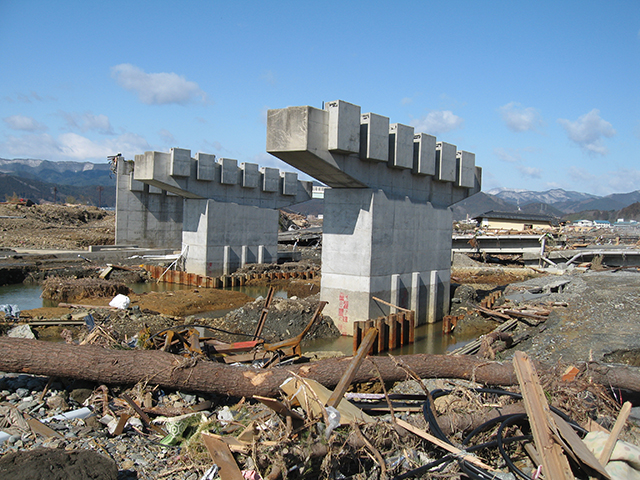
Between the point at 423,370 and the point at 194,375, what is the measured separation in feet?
12.7

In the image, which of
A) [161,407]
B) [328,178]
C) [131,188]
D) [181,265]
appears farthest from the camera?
[131,188]

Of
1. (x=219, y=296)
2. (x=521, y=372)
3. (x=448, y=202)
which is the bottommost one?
(x=219, y=296)

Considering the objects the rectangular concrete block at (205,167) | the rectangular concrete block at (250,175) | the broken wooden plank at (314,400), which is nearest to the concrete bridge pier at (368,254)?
the broken wooden plank at (314,400)

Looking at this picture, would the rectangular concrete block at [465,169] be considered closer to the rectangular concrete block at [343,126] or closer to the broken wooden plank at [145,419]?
the rectangular concrete block at [343,126]

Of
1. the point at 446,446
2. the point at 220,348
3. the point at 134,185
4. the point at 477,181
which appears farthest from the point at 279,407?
the point at 134,185

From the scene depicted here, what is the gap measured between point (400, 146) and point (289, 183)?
15.1 meters

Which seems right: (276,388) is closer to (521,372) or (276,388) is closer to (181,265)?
(521,372)

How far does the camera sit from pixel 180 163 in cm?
2683

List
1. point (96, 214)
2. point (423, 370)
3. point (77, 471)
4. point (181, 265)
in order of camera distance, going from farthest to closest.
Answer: point (96, 214) < point (181, 265) < point (423, 370) < point (77, 471)

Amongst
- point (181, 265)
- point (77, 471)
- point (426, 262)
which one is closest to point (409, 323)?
point (426, 262)

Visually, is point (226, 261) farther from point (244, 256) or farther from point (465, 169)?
point (465, 169)

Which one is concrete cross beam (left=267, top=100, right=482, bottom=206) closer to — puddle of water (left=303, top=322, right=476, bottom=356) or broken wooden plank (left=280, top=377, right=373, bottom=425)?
puddle of water (left=303, top=322, right=476, bottom=356)

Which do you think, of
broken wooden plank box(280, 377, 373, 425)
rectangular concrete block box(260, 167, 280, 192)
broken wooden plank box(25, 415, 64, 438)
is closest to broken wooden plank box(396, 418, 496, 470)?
broken wooden plank box(280, 377, 373, 425)

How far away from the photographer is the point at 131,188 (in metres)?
35.9
